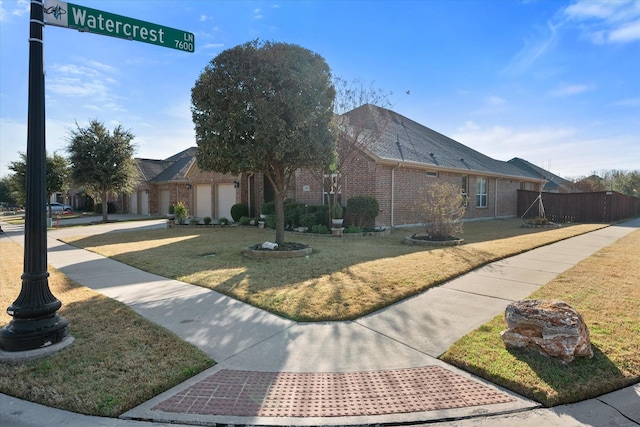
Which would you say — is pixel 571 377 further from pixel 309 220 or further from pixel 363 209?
pixel 309 220

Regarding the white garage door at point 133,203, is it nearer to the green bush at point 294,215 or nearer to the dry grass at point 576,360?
the green bush at point 294,215

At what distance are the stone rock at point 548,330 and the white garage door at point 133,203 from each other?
35.4m

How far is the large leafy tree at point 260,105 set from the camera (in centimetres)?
851

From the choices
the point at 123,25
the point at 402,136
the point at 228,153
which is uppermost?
the point at 402,136

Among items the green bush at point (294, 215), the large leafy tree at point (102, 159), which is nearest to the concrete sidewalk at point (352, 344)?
the green bush at point (294, 215)

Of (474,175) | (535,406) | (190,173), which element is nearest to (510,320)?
(535,406)

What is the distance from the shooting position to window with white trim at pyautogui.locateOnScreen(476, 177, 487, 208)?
20839 mm

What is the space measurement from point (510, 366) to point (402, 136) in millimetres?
16056

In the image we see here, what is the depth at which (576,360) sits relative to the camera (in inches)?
134

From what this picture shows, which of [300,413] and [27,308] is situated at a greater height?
[27,308]

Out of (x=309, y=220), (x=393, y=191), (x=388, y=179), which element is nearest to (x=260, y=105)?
(x=309, y=220)

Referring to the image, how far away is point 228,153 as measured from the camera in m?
8.78

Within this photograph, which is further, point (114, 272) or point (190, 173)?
point (190, 173)

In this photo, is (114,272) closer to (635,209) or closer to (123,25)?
(123,25)
